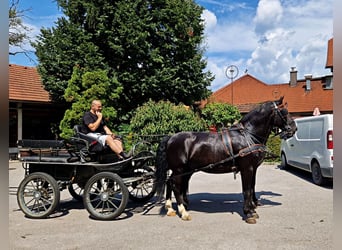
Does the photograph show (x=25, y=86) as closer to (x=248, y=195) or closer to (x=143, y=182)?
(x=143, y=182)

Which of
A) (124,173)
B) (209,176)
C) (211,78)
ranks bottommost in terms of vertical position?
(209,176)

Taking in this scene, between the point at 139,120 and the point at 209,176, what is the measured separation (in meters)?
4.14

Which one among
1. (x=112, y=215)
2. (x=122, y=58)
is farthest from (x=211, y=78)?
(x=112, y=215)

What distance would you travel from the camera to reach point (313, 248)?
4.03m

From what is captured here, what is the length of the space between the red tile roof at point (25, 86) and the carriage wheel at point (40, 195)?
11307 millimetres

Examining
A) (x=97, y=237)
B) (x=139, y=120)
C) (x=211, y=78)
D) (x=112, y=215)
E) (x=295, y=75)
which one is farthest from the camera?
(x=295, y=75)

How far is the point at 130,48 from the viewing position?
15289 millimetres

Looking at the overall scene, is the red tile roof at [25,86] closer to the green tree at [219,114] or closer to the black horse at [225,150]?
the green tree at [219,114]

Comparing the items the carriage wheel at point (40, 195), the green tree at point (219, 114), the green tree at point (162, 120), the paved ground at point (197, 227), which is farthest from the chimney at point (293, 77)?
Result: the carriage wheel at point (40, 195)

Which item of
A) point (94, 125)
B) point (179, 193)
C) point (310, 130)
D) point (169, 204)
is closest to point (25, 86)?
point (94, 125)

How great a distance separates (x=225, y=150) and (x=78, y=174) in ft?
9.17

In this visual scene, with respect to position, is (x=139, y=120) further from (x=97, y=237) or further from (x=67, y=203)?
(x=97, y=237)

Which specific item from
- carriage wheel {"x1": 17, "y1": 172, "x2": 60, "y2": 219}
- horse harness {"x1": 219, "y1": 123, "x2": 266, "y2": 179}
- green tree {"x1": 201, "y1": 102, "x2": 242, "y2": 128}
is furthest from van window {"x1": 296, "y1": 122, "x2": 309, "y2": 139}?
green tree {"x1": 201, "y1": 102, "x2": 242, "y2": 128}

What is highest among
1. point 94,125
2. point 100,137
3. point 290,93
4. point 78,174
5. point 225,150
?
point 290,93
